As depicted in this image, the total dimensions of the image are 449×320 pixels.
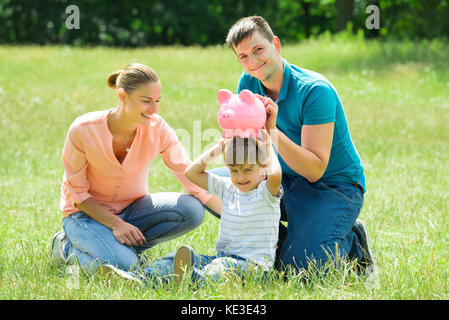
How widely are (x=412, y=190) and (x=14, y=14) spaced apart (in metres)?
26.3

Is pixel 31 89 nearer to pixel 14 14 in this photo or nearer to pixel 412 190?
pixel 412 190

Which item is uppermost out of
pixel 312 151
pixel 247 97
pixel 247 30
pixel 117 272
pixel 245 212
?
pixel 247 30

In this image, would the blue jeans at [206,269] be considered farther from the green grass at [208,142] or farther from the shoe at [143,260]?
the shoe at [143,260]

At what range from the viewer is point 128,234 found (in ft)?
12.4

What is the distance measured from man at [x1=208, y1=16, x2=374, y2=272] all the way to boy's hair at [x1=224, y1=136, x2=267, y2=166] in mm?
149

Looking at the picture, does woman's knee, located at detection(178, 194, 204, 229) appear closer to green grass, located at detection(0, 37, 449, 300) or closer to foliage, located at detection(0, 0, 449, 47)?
green grass, located at detection(0, 37, 449, 300)

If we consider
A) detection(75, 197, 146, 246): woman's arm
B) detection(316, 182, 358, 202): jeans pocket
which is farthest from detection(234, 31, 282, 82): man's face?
detection(75, 197, 146, 246): woman's arm

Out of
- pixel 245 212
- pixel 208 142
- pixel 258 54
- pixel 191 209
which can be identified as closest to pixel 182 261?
pixel 245 212

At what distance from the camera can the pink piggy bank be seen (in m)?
3.16

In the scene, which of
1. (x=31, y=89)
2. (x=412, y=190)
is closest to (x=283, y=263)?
(x=412, y=190)

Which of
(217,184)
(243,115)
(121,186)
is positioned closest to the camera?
(243,115)

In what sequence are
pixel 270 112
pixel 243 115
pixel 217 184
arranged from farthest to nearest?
pixel 217 184 < pixel 270 112 < pixel 243 115

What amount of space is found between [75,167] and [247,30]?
4.43 feet

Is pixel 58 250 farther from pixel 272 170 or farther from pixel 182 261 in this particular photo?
pixel 272 170
